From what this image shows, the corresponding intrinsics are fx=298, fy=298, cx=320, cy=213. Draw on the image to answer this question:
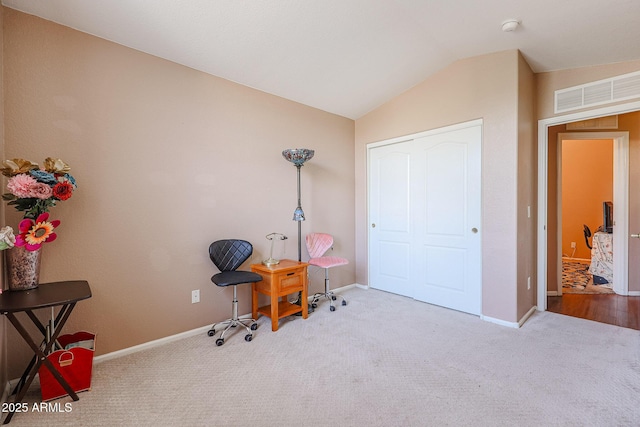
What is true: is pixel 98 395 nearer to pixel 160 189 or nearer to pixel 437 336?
pixel 160 189

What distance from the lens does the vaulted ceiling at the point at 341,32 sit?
2182 mm

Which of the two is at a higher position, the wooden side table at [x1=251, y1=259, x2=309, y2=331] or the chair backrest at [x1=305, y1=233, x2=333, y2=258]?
the chair backrest at [x1=305, y1=233, x2=333, y2=258]

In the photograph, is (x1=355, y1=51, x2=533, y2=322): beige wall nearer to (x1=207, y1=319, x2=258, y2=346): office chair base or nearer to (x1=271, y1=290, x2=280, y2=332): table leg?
(x1=271, y1=290, x2=280, y2=332): table leg

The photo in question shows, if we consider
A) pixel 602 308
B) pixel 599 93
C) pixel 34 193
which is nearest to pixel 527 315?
pixel 602 308

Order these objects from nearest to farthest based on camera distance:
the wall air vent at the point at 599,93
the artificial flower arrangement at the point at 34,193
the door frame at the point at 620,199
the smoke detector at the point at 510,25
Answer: the artificial flower arrangement at the point at 34,193 < the smoke detector at the point at 510,25 < the wall air vent at the point at 599,93 < the door frame at the point at 620,199

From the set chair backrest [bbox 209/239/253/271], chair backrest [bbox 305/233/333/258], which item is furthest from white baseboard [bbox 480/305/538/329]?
chair backrest [bbox 209/239/253/271]

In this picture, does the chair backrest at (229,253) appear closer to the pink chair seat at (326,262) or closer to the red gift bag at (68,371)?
the pink chair seat at (326,262)

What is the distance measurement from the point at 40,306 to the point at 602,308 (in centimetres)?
518

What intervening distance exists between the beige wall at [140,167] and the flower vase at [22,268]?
216 mm

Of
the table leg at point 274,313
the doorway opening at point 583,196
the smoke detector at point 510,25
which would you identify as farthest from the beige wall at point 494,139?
the doorway opening at point 583,196

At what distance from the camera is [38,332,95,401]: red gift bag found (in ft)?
6.13

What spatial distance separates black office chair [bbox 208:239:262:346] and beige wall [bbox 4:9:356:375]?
128 millimetres

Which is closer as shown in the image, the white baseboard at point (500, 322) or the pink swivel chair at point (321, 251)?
the white baseboard at point (500, 322)

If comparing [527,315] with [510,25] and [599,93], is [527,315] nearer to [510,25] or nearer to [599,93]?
[599,93]
